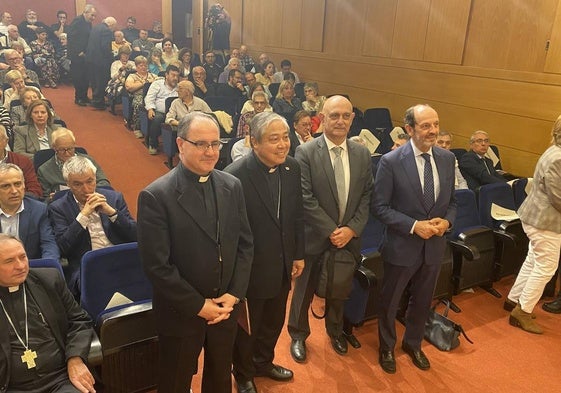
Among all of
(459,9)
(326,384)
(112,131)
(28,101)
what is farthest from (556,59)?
(112,131)

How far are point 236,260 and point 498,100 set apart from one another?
4.59 meters

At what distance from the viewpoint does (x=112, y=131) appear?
7309 millimetres

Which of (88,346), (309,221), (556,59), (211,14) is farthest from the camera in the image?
(211,14)

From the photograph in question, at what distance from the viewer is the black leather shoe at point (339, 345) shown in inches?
119

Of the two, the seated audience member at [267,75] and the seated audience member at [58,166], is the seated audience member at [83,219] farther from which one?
the seated audience member at [267,75]

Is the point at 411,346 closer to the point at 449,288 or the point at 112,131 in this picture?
the point at 449,288

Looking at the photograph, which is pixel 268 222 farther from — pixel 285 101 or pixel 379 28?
pixel 379 28

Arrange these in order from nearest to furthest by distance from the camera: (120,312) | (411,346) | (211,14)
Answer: (120,312) < (411,346) < (211,14)

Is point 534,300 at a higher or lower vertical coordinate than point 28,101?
lower

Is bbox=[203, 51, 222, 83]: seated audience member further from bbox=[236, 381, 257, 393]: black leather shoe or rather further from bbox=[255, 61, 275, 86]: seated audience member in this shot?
bbox=[236, 381, 257, 393]: black leather shoe

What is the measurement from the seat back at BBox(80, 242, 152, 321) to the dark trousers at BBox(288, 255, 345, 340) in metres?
0.89

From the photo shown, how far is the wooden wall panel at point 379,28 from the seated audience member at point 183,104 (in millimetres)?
2867

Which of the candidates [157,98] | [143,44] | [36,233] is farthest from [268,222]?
[143,44]

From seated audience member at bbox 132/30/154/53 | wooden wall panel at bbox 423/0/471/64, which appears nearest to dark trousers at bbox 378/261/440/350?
wooden wall panel at bbox 423/0/471/64
